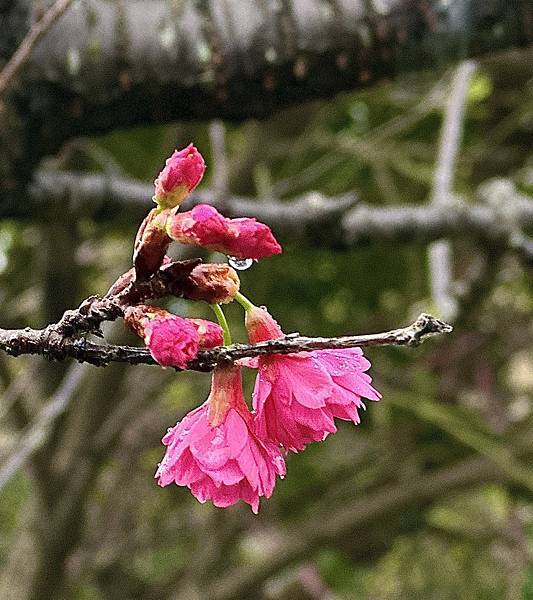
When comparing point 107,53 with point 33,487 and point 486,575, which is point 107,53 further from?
point 486,575

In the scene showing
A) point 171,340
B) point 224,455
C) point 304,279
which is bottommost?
point 304,279

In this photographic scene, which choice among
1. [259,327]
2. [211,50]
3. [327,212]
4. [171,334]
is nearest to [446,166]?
[327,212]

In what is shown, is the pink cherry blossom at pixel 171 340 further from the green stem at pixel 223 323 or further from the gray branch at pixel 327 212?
the gray branch at pixel 327 212

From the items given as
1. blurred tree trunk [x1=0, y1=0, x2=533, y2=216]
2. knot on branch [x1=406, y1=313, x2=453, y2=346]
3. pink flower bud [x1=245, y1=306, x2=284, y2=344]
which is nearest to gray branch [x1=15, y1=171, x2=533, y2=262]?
blurred tree trunk [x1=0, y1=0, x2=533, y2=216]

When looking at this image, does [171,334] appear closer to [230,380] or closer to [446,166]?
[230,380]

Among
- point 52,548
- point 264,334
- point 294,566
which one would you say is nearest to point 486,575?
point 294,566

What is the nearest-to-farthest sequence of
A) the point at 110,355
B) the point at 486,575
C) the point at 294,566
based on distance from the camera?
1. the point at 110,355
2. the point at 294,566
3. the point at 486,575

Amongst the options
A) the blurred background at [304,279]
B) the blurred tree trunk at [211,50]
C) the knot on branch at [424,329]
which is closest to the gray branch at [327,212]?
the blurred background at [304,279]
